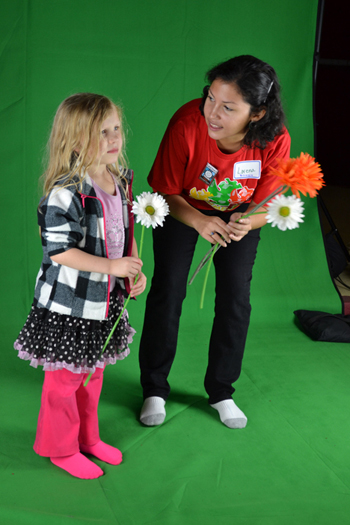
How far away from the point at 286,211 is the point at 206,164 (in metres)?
0.51

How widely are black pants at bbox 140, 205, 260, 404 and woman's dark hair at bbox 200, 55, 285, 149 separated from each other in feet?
1.15

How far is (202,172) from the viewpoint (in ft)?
5.65

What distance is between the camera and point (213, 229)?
1.62 meters

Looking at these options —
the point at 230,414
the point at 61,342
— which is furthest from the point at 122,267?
the point at 230,414

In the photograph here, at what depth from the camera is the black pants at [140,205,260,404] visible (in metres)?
1.86

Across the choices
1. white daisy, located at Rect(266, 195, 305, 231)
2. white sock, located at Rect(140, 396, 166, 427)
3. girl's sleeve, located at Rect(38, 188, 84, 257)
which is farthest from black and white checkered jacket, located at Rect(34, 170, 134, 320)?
white sock, located at Rect(140, 396, 166, 427)

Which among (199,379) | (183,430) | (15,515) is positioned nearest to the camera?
(15,515)

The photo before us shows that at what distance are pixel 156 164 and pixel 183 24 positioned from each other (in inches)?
49.4

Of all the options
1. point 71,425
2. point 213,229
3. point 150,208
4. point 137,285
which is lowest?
point 71,425

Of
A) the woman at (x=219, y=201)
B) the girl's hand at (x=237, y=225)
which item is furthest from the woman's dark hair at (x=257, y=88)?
the girl's hand at (x=237, y=225)

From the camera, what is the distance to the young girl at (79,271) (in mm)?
1367

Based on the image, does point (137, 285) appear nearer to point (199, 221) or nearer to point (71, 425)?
point (199, 221)

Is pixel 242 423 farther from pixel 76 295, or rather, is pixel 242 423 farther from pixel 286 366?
pixel 76 295

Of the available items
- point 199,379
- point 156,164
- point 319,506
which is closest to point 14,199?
point 156,164
